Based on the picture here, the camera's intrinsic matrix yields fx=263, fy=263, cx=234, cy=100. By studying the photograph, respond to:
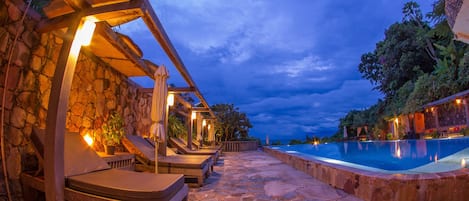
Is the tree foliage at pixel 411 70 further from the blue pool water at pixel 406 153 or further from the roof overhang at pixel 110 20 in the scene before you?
the roof overhang at pixel 110 20

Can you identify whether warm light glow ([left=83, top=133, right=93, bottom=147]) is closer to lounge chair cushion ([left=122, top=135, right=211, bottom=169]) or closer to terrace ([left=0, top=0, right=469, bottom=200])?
terrace ([left=0, top=0, right=469, bottom=200])

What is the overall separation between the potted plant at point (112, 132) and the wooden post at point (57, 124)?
2475 mm

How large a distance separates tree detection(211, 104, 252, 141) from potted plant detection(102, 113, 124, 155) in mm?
13039

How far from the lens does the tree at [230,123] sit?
19234 millimetres

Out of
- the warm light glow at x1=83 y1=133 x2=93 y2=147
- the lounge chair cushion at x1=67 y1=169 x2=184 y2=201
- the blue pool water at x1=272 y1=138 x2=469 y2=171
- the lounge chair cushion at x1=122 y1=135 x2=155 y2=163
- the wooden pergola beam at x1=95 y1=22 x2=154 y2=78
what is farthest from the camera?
the blue pool water at x1=272 y1=138 x2=469 y2=171

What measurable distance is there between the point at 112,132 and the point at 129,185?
312 centimetres

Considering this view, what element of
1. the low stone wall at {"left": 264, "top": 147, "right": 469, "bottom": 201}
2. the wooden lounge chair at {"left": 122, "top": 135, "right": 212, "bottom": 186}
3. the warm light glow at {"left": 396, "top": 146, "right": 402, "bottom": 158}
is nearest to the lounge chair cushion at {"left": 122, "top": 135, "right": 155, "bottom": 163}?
the wooden lounge chair at {"left": 122, "top": 135, "right": 212, "bottom": 186}

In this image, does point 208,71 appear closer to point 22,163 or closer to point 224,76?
point 224,76

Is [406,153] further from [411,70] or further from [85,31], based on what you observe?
[411,70]

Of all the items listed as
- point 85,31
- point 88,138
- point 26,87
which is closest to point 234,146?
point 88,138

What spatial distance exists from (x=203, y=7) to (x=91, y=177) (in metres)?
22.9

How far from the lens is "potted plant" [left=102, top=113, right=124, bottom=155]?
5.03 m

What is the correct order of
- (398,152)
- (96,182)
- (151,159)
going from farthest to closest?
1. (398,152)
2. (151,159)
3. (96,182)

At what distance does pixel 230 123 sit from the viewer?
19281 mm
